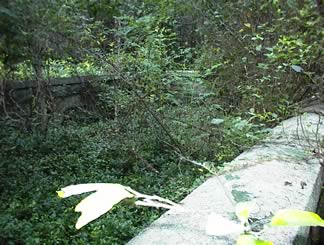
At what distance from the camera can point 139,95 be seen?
5445 millimetres

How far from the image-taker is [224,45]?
6.20 m

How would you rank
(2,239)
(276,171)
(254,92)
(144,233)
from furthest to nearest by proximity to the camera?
(254,92)
(2,239)
(276,171)
(144,233)

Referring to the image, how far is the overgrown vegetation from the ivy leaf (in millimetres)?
3383

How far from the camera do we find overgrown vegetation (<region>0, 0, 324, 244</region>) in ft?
14.6

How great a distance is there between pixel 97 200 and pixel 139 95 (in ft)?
16.4

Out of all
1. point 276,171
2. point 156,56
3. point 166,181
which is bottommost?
point 166,181

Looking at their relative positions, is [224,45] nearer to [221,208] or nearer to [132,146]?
[132,146]

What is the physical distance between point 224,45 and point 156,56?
983 mm

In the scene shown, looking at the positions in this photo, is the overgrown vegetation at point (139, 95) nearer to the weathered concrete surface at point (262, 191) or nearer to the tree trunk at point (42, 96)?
the tree trunk at point (42, 96)

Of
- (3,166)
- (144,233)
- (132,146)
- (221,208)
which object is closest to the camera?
(144,233)

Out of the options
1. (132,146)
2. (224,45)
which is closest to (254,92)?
(224,45)

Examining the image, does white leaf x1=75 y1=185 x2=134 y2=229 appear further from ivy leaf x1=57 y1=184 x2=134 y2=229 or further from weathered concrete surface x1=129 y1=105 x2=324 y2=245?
weathered concrete surface x1=129 y1=105 x2=324 y2=245

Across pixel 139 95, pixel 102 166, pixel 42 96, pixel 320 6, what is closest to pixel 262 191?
pixel 320 6

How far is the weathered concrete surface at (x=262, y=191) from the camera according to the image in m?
1.59
